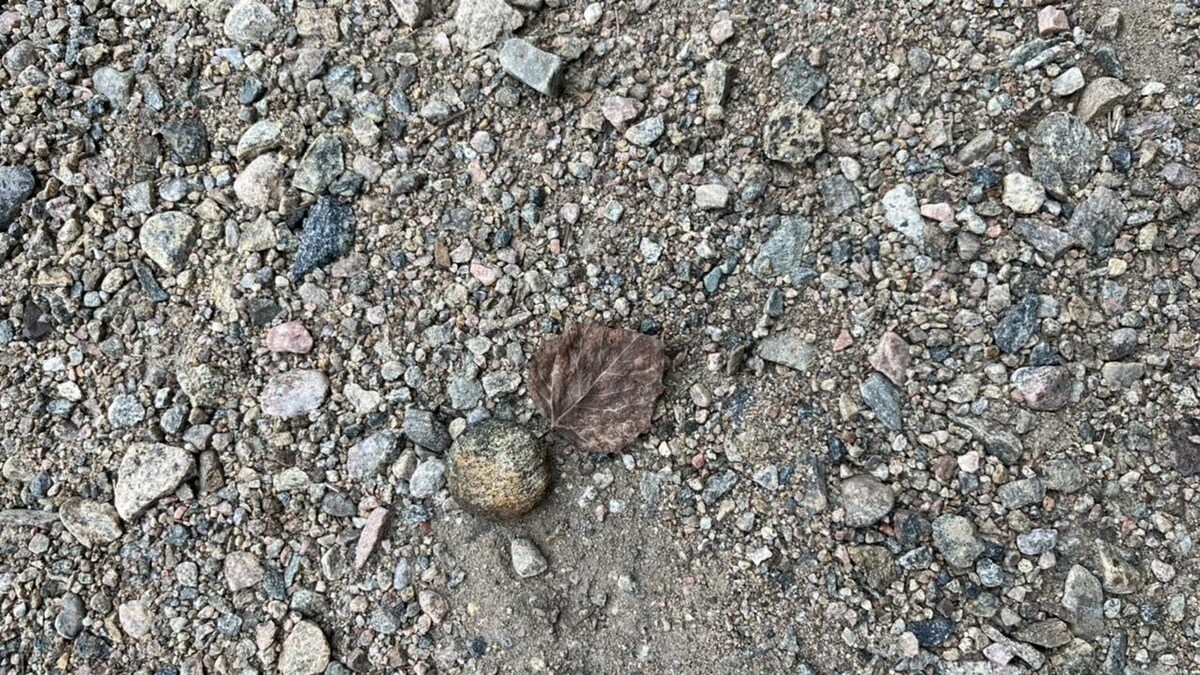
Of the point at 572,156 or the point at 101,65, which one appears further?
the point at 101,65

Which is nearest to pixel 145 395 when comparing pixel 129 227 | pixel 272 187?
pixel 129 227

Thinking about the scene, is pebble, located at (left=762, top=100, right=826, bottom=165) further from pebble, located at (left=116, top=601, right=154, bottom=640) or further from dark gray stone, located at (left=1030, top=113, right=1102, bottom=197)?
pebble, located at (left=116, top=601, right=154, bottom=640)

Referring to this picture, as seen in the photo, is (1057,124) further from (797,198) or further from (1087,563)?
(1087,563)

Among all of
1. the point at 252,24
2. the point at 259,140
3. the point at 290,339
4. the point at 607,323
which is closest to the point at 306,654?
the point at 290,339

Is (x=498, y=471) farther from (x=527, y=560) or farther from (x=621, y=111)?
(x=621, y=111)

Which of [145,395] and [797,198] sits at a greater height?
[797,198]

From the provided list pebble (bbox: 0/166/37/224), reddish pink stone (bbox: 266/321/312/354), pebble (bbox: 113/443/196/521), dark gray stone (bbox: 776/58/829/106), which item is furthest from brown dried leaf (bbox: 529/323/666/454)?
pebble (bbox: 0/166/37/224)
